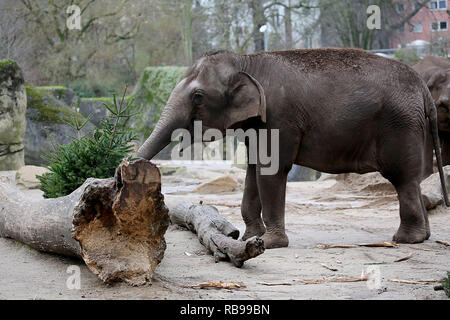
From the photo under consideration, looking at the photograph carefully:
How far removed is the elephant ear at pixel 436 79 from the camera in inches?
464

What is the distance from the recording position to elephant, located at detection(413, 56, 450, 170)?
11.6 meters

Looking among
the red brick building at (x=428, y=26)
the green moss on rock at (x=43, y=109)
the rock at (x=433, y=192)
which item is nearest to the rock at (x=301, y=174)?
the green moss on rock at (x=43, y=109)

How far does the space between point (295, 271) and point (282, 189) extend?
62.2 inches

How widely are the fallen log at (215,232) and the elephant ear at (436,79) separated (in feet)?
17.9

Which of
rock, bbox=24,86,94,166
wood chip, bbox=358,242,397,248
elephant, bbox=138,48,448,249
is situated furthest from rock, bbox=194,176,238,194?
rock, bbox=24,86,94,166

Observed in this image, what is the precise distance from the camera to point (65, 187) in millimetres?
7391

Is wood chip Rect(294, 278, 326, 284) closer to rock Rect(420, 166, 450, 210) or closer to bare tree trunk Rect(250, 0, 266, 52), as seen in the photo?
rock Rect(420, 166, 450, 210)

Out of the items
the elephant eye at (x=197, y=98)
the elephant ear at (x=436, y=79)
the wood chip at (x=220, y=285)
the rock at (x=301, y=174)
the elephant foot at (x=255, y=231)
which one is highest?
the elephant ear at (x=436, y=79)

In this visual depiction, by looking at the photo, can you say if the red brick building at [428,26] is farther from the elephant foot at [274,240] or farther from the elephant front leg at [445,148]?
the elephant foot at [274,240]

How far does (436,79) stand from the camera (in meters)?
11.9

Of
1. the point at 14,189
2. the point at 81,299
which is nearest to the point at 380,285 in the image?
the point at 81,299

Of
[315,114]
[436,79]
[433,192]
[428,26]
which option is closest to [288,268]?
[315,114]

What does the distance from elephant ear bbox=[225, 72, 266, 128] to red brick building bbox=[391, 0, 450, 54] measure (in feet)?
83.0

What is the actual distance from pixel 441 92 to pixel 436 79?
0.31 meters
